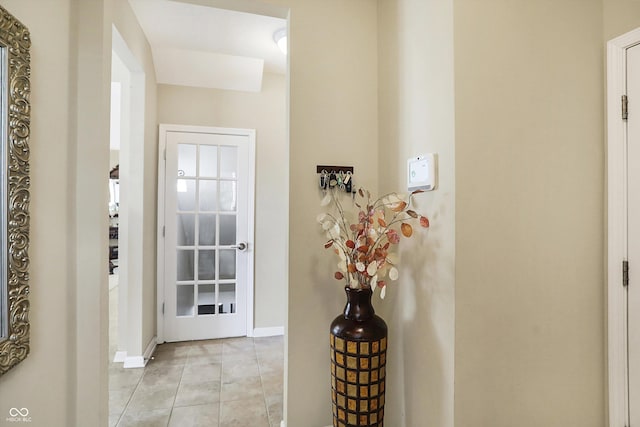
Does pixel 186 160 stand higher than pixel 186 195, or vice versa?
pixel 186 160

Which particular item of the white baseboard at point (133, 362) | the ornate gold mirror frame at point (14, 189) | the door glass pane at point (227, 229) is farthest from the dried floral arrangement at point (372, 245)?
the white baseboard at point (133, 362)

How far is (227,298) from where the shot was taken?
3.30 metres

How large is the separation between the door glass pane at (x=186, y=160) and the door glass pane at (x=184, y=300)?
3.79ft

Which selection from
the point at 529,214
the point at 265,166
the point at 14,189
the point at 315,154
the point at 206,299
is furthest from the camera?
the point at 265,166

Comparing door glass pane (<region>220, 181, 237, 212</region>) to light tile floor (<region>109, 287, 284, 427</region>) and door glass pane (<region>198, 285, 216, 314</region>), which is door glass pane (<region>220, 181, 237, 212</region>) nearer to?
door glass pane (<region>198, 285, 216, 314</region>)

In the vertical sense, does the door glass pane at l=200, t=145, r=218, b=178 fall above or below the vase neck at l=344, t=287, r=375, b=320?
above

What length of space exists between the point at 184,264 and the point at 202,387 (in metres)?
1.25

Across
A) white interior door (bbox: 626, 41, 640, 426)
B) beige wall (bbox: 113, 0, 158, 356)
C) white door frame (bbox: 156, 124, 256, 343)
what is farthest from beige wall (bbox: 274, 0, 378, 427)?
white door frame (bbox: 156, 124, 256, 343)

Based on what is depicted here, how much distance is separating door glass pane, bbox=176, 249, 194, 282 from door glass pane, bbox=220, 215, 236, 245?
0.34m

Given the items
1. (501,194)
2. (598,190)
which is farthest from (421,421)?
(598,190)

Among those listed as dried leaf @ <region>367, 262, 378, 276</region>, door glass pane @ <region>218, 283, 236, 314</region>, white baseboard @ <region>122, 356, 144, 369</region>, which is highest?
dried leaf @ <region>367, 262, 378, 276</region>

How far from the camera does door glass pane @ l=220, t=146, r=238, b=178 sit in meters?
3.28

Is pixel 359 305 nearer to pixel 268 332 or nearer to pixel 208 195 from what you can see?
pixel 268 332

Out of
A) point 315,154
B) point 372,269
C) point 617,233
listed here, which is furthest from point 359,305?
point 617,233
